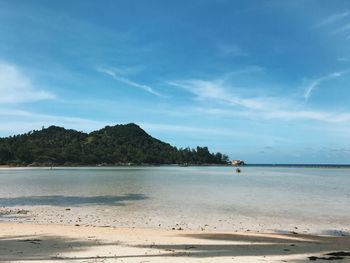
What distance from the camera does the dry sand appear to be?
1187 cm

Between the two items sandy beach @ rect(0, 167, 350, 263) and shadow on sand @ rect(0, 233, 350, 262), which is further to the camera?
sandy beach @ rect(0, 167, 350, 263)

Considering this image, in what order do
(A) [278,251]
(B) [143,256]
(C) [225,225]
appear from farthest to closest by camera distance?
(C) [225,225]
(A) [278,251]
(B) [143,256]

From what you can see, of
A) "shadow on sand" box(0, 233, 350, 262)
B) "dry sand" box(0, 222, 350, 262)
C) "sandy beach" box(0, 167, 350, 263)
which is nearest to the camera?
"dry sand" box(0, 222, 350, 262)

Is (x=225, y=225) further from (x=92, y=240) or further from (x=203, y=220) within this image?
(x=92, y=240)

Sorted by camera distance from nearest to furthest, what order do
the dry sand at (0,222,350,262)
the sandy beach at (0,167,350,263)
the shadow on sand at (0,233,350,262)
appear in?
the dry sand at (0,222,350,262) < the shadow on sand at (0,233,350,262) < the sandy beach at (0,167,350,263)

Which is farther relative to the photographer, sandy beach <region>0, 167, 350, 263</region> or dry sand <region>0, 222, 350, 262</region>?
sandy beach <region>0, 167, 350, 263</region>

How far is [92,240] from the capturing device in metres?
14.9

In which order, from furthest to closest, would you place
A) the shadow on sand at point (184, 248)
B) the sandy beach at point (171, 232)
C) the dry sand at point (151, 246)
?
the sandy beach at point (171, 232) < the shadow on sand at point (184, 248) < the dry sand at point (151, 246)

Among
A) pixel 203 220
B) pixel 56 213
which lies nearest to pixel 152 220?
pixel 203 220

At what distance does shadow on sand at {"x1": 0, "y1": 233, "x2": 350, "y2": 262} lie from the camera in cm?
1209

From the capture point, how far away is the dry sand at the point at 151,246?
11.9 metres

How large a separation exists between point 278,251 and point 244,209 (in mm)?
16325

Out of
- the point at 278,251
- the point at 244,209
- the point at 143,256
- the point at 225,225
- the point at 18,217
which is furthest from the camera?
the point at 244,209

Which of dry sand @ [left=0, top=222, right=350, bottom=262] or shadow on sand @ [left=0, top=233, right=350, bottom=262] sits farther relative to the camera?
shadow on sand @ [left=0, top=233, right=350, bottom=262]
